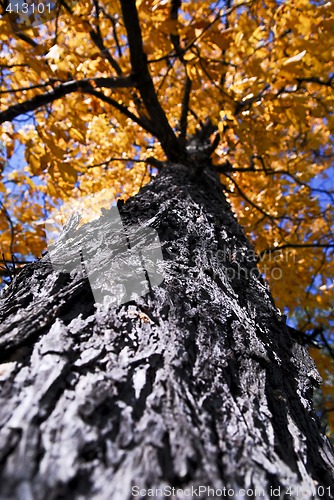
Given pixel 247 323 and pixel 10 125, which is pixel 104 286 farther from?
pixel 10 125

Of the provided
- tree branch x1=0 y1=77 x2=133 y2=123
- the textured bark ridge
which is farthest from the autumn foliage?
the textured bark ridge

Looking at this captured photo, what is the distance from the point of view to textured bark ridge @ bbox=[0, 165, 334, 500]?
0.54m

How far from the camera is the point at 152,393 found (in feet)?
2.31

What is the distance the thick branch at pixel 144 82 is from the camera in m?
2.36

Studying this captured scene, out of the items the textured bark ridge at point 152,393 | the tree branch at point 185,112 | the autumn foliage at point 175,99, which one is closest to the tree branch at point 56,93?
the autumn foliage at point 175,99

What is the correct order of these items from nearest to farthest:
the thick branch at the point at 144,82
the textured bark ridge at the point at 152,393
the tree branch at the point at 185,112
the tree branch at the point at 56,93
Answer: the textured bark ridge at the point at 152,393
the tree branch at the point at 56,93
the thick branch at the point at 144,82
the tree branch at the point at 185,112

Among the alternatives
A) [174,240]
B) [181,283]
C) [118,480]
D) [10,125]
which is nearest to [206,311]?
[181,283]

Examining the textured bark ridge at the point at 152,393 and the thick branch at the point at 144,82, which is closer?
the textured bark ridge at the point at 152,393

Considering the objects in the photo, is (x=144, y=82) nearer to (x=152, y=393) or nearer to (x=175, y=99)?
(x=175, y=99)

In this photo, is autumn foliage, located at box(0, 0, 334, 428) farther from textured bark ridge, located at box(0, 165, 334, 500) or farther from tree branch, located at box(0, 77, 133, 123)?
textured bark ridge, located at box(0, 165, 334, 500)

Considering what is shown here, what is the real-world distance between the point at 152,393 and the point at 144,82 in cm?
265

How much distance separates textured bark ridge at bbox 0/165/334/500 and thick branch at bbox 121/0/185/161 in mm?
1879

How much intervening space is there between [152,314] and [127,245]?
41 cm

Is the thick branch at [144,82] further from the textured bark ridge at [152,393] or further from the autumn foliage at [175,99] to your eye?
the textured bark ridge at [152,393]
